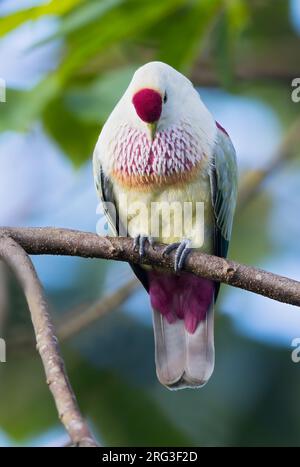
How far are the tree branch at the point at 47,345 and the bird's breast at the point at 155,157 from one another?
0.76 m

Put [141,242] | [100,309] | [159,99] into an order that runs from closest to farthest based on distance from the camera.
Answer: [141,242] < [159,99] < [100,309]

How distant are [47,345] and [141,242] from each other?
2.78 ft

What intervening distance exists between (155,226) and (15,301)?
1.18m

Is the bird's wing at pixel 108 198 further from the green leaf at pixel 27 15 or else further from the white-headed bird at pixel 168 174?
the green leaf at pixel 27 15

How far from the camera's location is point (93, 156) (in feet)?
10.3

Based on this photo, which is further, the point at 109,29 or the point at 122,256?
the point at 109,29

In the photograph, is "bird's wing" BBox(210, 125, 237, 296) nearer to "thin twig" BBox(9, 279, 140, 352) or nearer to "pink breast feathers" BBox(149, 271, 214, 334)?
"pink breast feathers" BBox(149, 271, 214, 334)

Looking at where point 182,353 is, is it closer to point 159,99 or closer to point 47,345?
point 159,99

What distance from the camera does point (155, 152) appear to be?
9.63ft

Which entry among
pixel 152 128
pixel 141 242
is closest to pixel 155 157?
pixel 152 128

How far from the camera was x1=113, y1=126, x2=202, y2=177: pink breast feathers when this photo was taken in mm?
2938

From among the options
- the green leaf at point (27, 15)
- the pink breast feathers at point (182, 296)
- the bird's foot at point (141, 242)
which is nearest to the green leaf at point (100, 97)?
the green leaf at point (27, 15)

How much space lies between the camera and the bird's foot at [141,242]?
8.45ft

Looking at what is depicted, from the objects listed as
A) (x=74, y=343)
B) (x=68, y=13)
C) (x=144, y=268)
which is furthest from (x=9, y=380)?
(x=68, y=13)
